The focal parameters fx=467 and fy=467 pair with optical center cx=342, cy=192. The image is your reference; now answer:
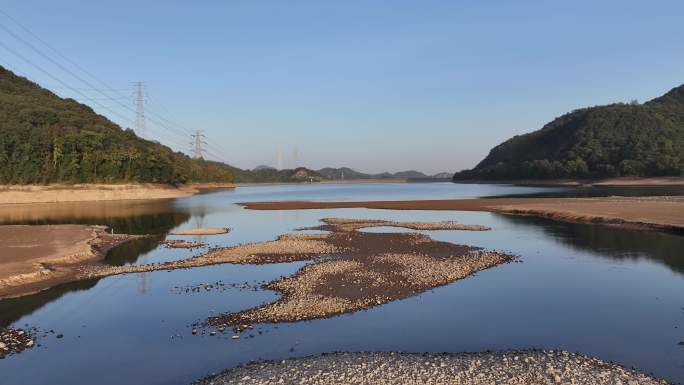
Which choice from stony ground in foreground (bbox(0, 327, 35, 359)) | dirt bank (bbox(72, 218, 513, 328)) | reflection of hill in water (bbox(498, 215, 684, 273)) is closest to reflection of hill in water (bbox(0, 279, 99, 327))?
stony ground in foreground (bbox(0, 327, 35, 359))

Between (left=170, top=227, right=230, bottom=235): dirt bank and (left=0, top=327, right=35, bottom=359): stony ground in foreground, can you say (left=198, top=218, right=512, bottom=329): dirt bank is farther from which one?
(left=170, top=227, right=230, bottom=235): dirt bank

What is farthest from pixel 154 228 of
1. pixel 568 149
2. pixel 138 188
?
pixel 568 149

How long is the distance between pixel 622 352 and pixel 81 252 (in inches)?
1228

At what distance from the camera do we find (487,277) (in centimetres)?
2503

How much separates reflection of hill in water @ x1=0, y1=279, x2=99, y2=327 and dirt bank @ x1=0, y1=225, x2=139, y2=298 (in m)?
0.77

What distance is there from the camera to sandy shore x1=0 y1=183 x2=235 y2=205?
289 feet

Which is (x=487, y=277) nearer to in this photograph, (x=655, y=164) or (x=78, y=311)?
(x=78, y=311)

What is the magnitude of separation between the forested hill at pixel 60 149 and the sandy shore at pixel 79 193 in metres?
2.58

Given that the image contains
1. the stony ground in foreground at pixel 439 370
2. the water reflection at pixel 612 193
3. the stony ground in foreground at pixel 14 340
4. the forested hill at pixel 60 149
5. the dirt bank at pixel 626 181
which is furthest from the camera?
the dirt bank at pixel 626 181

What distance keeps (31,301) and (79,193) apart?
280 ft

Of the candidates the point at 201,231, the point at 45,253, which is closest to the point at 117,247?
the point at 45,253

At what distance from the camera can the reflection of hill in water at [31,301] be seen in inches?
737

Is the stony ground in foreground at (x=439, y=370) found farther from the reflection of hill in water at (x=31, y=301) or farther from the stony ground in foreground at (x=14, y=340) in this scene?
the reflection of hill in water at (x=31, y=301)

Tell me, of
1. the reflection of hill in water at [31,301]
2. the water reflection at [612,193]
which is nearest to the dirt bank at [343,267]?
the reflection of hill in water at [31,301]
